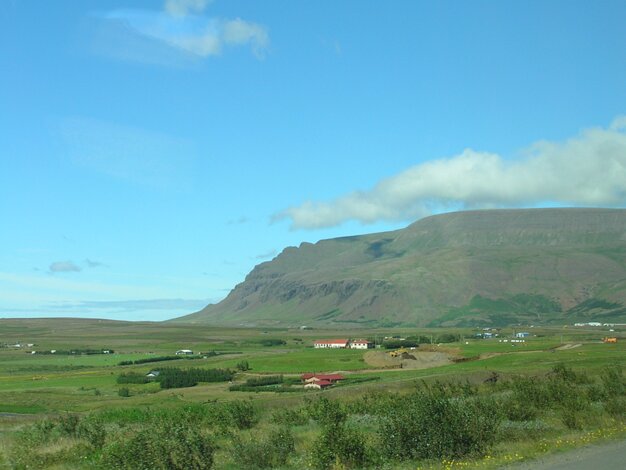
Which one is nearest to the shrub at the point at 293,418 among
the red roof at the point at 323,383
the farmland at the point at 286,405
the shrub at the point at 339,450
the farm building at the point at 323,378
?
the farmland at the point at 286,405

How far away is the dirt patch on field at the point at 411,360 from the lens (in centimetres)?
10006

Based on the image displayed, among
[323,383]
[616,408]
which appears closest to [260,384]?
[323,383]

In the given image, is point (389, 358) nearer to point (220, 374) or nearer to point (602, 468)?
point (220, 374)

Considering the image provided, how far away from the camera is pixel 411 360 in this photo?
10444 centimetres

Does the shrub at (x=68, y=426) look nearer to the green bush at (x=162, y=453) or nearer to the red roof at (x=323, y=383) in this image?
the green bush at (x=162, y=453)

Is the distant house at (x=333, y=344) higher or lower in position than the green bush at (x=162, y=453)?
lower

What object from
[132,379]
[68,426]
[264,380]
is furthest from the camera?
[132,379]

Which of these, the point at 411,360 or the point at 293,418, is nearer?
the point at 293,418

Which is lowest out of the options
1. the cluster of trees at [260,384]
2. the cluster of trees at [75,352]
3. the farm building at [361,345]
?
the cluster of trees at [260,384]

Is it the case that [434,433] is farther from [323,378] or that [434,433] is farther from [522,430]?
[323,378]

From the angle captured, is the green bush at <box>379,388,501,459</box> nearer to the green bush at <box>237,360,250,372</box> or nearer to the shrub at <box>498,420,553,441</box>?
the shrub at <box>498,420,553,441</box>

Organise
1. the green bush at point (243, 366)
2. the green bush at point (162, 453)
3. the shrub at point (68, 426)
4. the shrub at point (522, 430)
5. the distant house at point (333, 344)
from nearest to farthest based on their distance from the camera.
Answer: the green bush at point (162, 453)
the shrub at point (522, 430)
the shrub at point (68, 426)
the green bush at point (243, 366)
the distant house at point (333, 344)

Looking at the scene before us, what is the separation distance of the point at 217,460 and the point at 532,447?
9182 millimetres

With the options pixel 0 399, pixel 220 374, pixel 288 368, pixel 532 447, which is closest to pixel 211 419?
pixel 532 447
